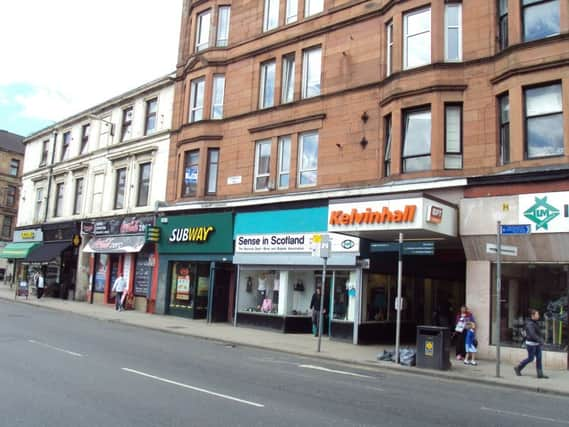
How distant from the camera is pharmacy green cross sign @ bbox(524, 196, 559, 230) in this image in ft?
48.7

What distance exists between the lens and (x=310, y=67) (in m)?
22.7

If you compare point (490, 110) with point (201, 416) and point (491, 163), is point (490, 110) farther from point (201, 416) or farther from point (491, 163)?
point (201, 416)

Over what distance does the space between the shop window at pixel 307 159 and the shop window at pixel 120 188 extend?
12.9m

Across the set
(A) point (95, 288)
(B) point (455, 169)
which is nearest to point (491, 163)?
(B) point (455, 169)

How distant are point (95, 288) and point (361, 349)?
2036cm

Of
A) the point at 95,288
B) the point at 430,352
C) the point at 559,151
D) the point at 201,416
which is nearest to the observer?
the point at 201,416

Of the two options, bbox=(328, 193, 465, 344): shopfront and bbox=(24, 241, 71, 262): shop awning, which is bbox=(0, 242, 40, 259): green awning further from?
bbox=(328, 193, 465, 344): shopfront

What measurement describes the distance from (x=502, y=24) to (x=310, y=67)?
26.1ft

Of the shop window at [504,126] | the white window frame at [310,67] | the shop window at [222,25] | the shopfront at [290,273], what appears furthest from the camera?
the shop window at [222,25]

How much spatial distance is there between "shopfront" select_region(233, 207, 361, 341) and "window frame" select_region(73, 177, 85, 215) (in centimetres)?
1570

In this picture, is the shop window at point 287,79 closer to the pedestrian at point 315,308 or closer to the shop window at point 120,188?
the pedestrian at point 315,308

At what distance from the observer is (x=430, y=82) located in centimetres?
1786

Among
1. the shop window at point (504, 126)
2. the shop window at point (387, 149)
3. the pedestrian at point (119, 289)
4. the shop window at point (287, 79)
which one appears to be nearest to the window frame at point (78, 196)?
the pedestrian at point (119, 289)

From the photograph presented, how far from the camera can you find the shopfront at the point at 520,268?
14727mm
